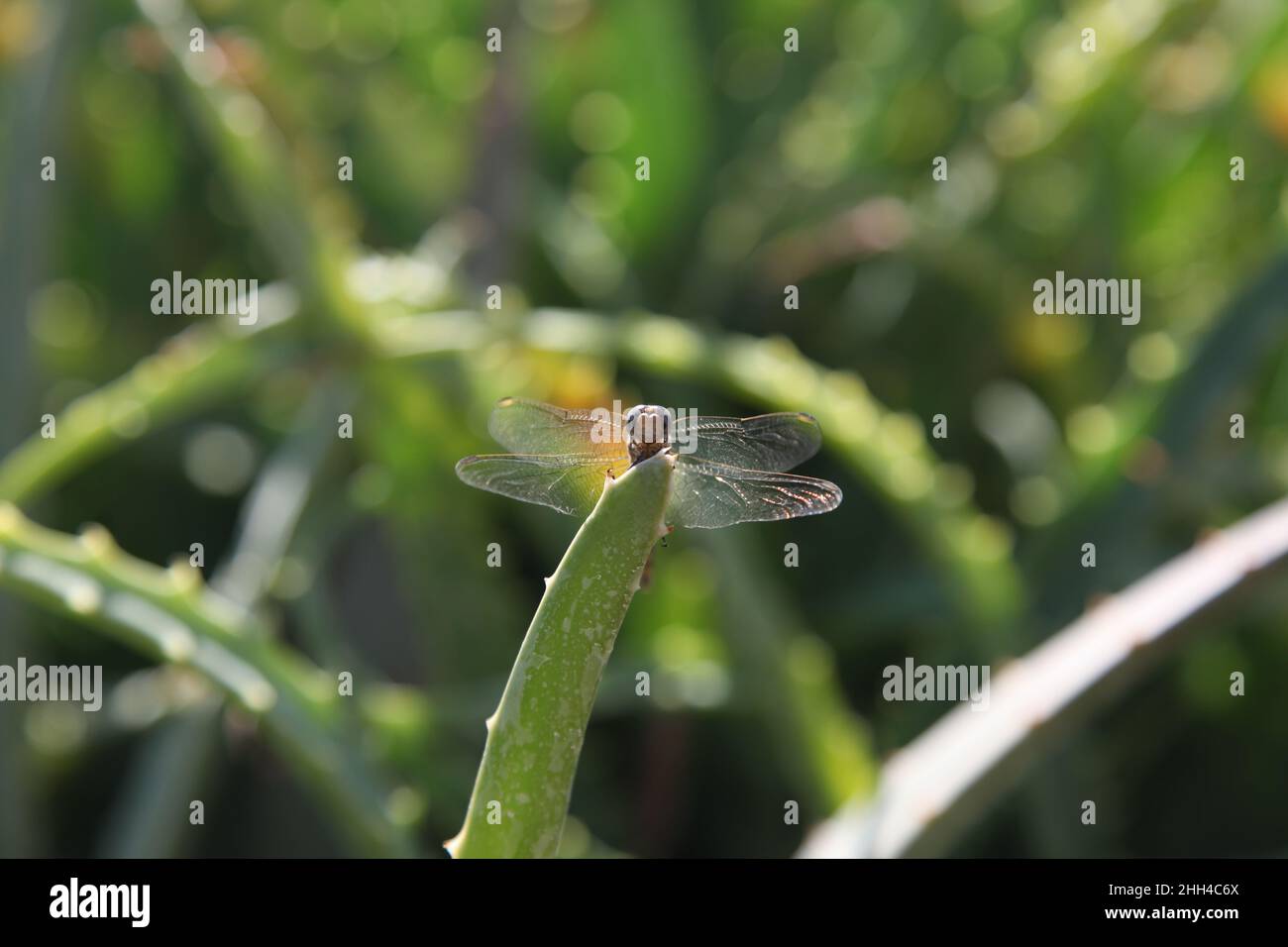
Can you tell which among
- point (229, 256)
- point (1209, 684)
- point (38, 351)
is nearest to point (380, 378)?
point (38, 351)

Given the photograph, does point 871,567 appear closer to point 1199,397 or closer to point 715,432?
point 1199,397

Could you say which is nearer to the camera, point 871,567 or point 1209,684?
point 1209,684

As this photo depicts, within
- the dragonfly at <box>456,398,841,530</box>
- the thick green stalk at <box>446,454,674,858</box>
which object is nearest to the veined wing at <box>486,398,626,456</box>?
the dragonfly at <box>456,398,841,530</box>

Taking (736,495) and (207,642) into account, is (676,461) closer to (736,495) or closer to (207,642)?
(736,495)

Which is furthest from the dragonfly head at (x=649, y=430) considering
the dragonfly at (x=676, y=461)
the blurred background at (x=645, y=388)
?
the blurred background at (x=645, y=388)

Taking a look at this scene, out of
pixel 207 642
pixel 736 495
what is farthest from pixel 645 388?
pixel 736 495
